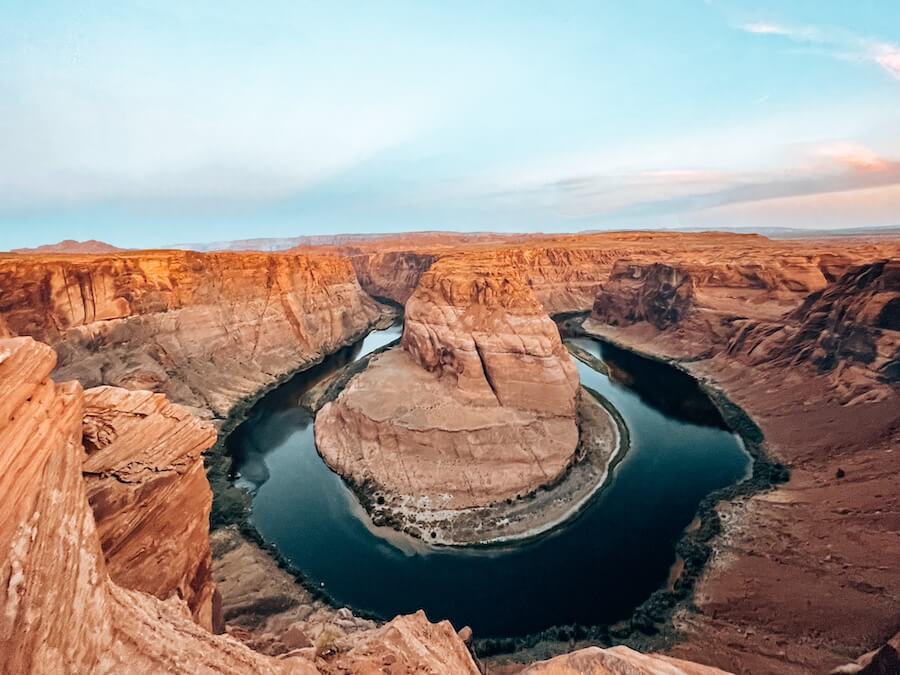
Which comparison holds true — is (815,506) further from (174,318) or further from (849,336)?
(174,318)

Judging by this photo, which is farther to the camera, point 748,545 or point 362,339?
point 362,339

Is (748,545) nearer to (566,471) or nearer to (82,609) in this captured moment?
(566,471)

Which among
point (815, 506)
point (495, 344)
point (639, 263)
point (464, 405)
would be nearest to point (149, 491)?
point (464, 405)

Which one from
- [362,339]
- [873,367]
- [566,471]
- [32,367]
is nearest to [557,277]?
[362,339]

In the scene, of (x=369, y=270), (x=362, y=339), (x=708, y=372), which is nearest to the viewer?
(x=708, y=372)

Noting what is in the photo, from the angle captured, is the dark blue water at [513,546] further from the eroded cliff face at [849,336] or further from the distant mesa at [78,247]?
the distant mesa at [78,247]

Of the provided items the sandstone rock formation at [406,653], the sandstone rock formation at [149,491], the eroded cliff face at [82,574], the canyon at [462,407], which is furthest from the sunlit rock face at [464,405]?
the eroded cliff face at [82,574]
